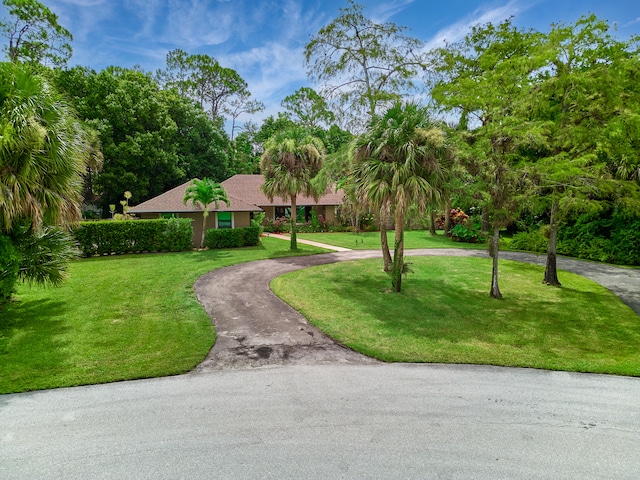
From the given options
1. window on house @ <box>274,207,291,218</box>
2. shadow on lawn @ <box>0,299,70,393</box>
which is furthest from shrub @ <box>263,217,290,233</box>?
shadow on lawn @ <box>0,299,70,393</box>

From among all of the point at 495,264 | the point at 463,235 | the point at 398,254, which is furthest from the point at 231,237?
the point at 463,235

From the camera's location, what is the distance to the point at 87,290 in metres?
12.1

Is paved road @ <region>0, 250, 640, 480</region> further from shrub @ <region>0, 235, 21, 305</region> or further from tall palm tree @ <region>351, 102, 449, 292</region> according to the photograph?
tall palm tree @ <region>351, 102, 449, 292</region>

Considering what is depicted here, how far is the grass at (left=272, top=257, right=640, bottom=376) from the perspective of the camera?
7.95 m

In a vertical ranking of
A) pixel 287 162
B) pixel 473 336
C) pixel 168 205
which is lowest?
pixel 473 336

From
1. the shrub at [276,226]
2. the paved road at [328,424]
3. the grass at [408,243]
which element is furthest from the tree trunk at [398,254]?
the shrub at [276,226]

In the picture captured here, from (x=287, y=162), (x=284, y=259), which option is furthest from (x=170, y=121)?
(x=284, y=259)

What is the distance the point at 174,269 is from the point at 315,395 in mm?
11774

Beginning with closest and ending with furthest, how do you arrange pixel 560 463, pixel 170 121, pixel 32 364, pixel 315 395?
pixel 560 463 < pixel 315 395 < pixel 32 364 < pixel 170 121

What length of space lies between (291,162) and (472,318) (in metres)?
13.8

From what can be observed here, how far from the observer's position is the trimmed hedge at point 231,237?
22.1m

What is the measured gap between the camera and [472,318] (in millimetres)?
10578

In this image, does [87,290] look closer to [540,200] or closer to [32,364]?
[32,364]

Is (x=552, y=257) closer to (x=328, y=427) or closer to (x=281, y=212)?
(x=328, y=427)
